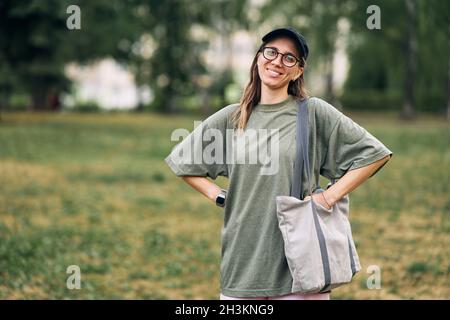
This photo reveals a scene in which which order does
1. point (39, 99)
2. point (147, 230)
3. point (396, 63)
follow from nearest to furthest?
point (147, 230) → point (396, 63) → point (39, 99)

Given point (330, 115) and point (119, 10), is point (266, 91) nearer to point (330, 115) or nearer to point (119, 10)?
point (330, 115)

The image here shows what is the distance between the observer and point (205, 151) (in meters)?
3.81

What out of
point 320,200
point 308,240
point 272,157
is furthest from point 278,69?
point 308,240

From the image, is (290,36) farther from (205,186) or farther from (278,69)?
(205,186)

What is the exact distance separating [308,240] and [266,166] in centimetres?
42

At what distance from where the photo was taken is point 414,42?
40.1 meters

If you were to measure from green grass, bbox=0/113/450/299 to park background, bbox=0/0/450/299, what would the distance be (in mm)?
28

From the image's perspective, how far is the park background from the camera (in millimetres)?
8172
